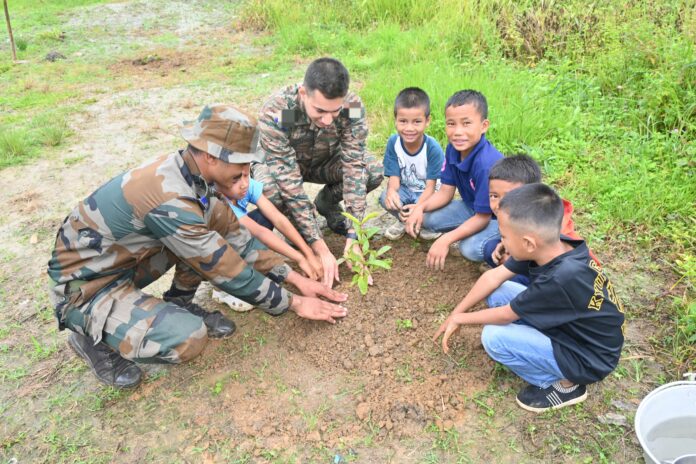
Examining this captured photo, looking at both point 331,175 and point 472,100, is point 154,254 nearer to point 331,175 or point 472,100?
point 331,175

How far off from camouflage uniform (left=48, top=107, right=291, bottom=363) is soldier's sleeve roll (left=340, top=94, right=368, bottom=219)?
39.3 inches

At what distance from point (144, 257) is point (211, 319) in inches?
21.8

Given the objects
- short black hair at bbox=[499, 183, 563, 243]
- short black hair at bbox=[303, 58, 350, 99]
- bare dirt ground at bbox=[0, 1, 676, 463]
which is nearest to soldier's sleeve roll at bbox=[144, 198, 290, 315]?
bare dirt ground at bbox=[0, 1, 676, 463]

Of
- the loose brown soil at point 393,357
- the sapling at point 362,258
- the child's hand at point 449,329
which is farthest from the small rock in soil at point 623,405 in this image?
the sapling at point 362,258

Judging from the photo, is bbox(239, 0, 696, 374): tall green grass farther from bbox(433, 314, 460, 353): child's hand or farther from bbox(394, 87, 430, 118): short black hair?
bbox(394, 87, 430, 118): short black hair

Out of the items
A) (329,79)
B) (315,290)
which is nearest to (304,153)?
(329,79)

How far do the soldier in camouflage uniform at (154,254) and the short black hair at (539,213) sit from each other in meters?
1.18

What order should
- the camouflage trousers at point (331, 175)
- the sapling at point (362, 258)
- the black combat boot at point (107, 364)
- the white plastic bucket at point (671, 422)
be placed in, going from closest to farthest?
the white plastic bucket at point (671, 422) < the black combat boot at point (107, 364) < the sapling at point (362, 258) < the camouflage trousers at point (331, 175)

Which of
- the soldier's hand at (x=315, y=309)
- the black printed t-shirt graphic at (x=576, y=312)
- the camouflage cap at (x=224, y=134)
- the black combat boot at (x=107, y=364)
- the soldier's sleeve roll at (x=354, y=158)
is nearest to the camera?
the black printed t-shirt graphic at (x=576, y=312)

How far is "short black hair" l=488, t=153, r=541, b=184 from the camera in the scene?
249 centimetres

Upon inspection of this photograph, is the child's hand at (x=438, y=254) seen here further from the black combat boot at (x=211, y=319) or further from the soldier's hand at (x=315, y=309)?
the black combat boot at (x=211, y=319)

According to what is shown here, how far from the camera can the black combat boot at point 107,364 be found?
97.1 inches

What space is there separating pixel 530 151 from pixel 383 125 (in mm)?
1509

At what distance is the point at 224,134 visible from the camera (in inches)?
83.0
